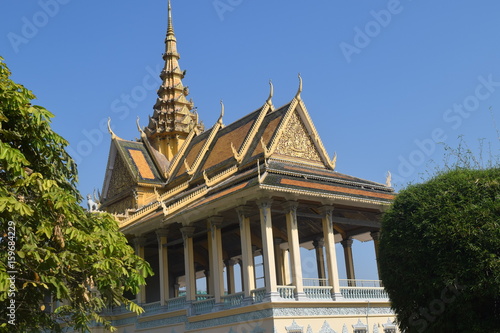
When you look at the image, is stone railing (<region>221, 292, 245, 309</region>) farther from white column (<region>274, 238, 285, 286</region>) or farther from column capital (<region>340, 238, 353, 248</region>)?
column capital (<region>340, 238, 353, 248</region>)

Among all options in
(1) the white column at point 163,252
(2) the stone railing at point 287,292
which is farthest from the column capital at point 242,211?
(1) the white column at point 163,252

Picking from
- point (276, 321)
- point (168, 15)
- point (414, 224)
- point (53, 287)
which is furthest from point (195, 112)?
point (53, 287)

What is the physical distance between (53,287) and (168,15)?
29686 mm

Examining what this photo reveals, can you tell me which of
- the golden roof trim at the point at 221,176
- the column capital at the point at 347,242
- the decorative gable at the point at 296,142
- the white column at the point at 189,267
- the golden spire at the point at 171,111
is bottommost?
the white column at the point at 189,267

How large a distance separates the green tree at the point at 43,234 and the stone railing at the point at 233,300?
775 cm

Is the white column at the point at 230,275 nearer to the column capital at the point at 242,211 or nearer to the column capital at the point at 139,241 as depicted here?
the column capital at the point at 139,241

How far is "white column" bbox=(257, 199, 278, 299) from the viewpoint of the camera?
17406 millimetres

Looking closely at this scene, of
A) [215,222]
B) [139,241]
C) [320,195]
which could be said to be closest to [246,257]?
[215,222]

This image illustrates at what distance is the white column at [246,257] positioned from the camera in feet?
60.1

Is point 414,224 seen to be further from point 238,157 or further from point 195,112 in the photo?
point 195,112

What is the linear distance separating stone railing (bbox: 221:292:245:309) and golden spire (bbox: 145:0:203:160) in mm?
13553

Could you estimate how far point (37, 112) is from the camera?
31.8 ft

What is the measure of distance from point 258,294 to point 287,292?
2.84 ft

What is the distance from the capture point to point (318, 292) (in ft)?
60.5
